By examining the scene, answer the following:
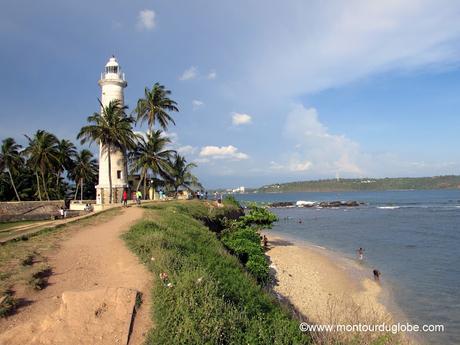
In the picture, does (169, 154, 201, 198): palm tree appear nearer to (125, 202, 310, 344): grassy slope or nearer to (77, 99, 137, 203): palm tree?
(77, 99, 137, 203): palm tree

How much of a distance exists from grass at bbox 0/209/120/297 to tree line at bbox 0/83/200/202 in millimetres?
19157

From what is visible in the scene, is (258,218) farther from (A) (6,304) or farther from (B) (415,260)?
(A) (6,304)

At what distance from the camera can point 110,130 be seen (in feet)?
106

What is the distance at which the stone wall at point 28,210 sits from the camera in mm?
24892

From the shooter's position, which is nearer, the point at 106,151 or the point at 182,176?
the point at 106,151

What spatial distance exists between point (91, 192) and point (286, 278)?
40289 mm

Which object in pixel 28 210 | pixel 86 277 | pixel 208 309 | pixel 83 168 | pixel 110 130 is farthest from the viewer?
pixel 83 168

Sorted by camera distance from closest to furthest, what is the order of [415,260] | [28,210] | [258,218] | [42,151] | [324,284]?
[324,284] → [415,260] → [258,218] → [28,210] → [42,151]

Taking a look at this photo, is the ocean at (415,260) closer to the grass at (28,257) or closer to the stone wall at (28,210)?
the grass at (28,257)

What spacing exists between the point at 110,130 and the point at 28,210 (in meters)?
9.22

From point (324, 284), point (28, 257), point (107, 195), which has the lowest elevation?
point (324, 284)

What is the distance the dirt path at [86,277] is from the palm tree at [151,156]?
2418cm

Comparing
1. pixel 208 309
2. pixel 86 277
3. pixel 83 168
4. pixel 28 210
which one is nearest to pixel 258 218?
pixel 28 210

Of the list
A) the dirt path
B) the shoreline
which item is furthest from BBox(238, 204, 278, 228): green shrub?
the dirt path
